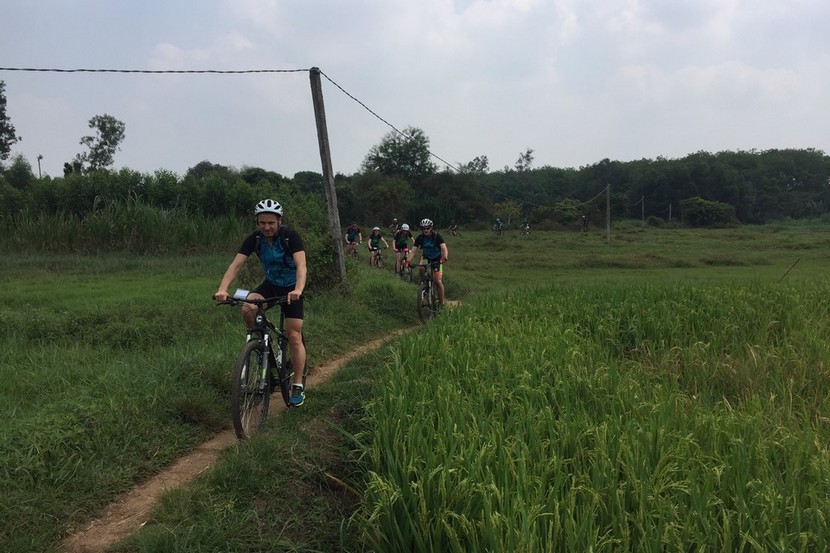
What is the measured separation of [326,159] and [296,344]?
5974mm

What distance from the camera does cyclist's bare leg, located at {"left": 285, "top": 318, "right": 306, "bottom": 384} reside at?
4.70m

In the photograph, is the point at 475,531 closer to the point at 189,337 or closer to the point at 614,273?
the point at 189,337

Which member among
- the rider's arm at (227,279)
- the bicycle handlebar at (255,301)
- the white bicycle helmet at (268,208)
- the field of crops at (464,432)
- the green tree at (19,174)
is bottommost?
the field of crops at (464,432)

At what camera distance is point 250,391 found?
4277mm

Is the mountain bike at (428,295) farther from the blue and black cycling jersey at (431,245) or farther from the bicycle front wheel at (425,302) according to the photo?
the blue and black cycling jersey at (431,245)

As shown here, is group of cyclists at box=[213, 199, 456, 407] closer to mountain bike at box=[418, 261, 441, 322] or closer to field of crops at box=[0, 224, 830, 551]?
field of crops at box=[0, 224, 830, 551]

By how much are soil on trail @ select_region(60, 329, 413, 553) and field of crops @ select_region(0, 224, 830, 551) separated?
11 cm

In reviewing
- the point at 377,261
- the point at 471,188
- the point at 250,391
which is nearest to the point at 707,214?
the point at 471,188

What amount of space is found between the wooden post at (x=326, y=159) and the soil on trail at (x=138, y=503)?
19.8 ft

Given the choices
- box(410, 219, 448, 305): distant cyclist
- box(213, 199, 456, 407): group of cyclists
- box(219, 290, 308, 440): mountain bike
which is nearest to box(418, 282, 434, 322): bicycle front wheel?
box(410, 219, 448, 305): distant cyclist

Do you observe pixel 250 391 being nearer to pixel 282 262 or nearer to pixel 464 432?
pixel 282 262

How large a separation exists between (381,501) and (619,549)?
3.11 feet

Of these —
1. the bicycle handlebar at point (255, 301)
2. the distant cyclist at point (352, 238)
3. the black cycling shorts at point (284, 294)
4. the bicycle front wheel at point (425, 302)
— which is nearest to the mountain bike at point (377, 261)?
the distant cyclist at point (352, 238)

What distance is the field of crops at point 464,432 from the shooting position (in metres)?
2.30
